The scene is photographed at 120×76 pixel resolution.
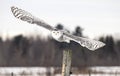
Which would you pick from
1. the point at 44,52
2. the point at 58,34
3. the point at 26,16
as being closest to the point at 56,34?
the point at 58,34

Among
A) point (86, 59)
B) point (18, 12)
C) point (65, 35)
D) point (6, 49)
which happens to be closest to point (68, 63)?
point (65, 35)

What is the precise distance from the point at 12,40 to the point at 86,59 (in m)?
10.6

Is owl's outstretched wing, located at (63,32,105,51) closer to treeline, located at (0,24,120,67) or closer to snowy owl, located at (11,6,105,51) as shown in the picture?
snowy owl, located at (11,6,105,51)

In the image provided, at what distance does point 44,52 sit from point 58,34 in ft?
121

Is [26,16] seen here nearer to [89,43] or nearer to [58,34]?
Answer: [58,34]

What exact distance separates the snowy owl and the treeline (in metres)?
30.3

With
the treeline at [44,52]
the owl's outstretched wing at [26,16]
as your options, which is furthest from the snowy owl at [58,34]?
the treeline at [44,52]

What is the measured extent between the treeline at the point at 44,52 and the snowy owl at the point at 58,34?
3031cm

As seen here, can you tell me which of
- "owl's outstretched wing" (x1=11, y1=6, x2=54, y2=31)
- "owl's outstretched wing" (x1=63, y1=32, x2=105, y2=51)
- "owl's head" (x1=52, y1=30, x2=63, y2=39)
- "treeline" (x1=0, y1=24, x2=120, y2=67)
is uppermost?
"treeline" (x1=0, y1=24, x2=120, y2=67)

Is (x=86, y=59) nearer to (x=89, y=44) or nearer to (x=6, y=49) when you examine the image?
(x=6, y=49)

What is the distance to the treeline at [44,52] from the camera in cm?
4366

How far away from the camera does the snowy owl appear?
1021cm

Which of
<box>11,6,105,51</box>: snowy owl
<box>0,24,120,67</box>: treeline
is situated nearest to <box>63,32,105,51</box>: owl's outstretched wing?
<box>11,6,105,51</box>: snowy owl

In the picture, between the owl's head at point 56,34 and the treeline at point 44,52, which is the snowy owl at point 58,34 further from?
the treeline at point 44,52
